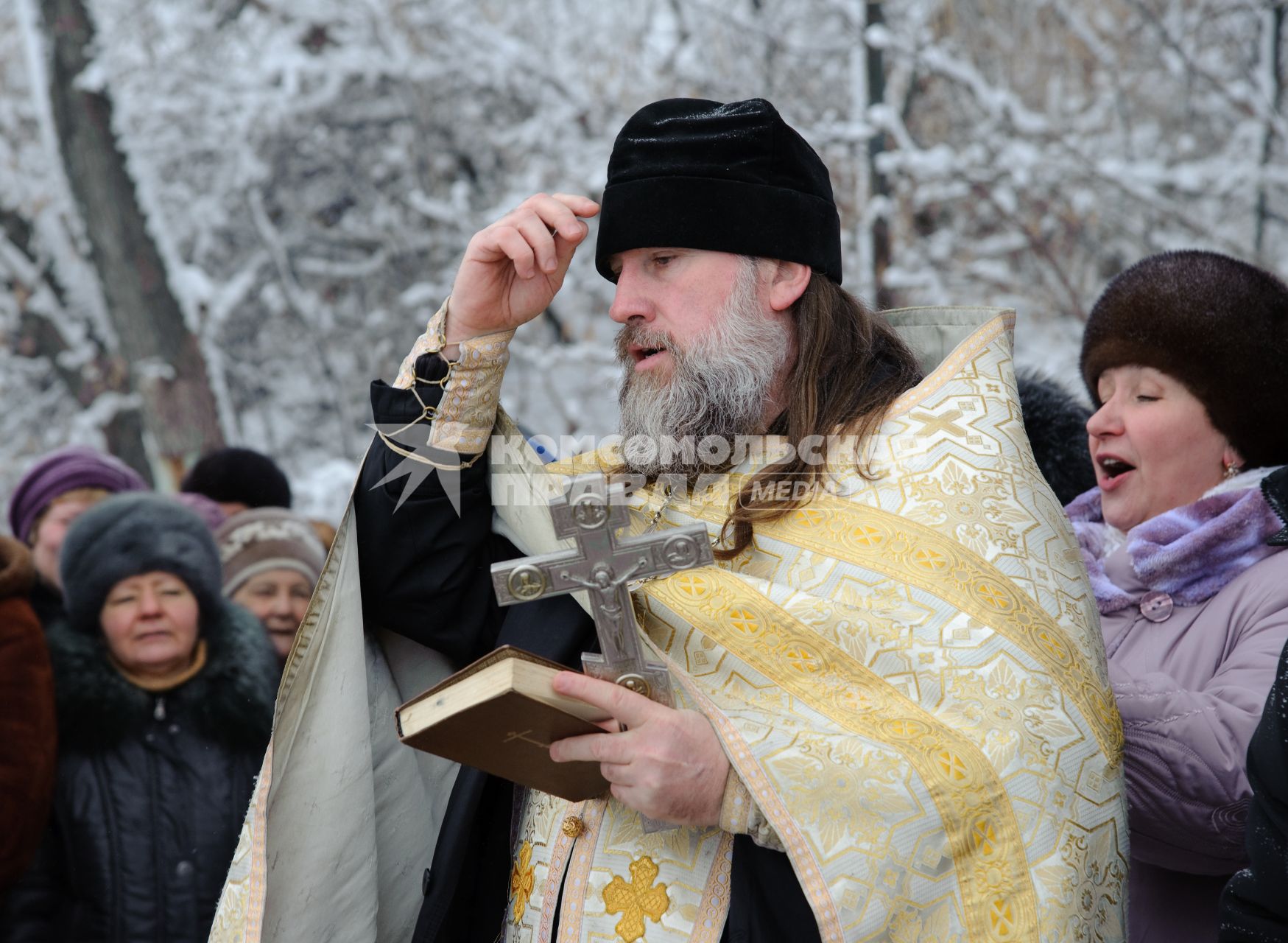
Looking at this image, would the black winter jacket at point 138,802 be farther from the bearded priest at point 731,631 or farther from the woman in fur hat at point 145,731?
the bearded priest at point 731,631

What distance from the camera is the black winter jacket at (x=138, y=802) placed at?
327cm

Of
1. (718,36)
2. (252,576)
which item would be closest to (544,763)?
(252,576)

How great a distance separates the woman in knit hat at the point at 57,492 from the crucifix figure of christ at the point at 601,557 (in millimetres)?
3147

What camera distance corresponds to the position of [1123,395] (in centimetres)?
289

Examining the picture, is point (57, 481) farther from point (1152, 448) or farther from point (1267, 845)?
point (1267, 845)

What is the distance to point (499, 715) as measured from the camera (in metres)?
1.85

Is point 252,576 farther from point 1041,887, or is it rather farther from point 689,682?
point 1041,887

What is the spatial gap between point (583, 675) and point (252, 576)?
2954 mm

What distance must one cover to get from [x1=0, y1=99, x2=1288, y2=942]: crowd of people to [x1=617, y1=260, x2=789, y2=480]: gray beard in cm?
24

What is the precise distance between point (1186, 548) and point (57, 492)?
3918 millimetres

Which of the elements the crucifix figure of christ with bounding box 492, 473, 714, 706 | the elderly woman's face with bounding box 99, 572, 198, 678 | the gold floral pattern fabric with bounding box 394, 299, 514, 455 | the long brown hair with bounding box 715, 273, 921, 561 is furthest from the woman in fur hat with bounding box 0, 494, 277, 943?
the crucifix figure of christ with bounding box 492, 473, 714, 706

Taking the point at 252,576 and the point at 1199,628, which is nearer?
the point at 1199,628

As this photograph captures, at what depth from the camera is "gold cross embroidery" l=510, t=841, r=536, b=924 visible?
2.39m

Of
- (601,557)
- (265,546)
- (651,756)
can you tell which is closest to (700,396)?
(601,557)
